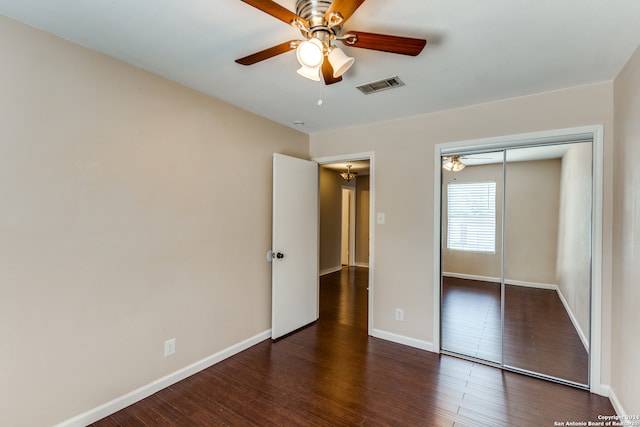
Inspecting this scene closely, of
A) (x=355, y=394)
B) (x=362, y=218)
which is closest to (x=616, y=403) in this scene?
(x=355, y=394)

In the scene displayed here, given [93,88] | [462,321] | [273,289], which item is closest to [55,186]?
[93,88]

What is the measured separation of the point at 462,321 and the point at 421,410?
1347 millimetres

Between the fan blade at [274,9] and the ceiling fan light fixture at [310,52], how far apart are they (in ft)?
0.37

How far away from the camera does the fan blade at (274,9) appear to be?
46.7 inches

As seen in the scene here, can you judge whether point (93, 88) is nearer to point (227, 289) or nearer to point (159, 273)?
point (159, 273)

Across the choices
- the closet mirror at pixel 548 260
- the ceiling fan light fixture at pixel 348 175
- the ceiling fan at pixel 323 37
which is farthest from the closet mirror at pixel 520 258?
the ceiling fan light fixture at pixel 348 175

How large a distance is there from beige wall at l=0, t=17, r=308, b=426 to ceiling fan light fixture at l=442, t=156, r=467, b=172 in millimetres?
2157

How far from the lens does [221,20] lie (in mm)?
1617

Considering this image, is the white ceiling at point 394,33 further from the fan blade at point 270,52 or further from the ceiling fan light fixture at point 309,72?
the ceiling fan light fixture at point 309,72

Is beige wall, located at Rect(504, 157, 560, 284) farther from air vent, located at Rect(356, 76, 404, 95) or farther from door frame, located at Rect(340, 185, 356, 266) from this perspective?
door frame, located at Rect(340, 185, 356, 266)

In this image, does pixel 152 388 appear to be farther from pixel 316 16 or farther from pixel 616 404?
pixel 616 404

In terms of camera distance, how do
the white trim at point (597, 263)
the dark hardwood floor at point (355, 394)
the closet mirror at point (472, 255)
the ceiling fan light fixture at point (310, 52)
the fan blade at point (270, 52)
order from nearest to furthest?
the ceiling fan light fixture at point (310, 52)
the fan blade at point (270, 52)
the dark hardwood floor at point (355, 394)
the white trim at point (597, 263)
the closet mirror at point (472, 255)

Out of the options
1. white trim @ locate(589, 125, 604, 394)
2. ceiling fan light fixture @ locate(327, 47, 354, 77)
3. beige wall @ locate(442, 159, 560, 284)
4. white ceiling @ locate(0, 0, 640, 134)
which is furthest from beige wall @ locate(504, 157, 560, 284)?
ceiling fan light fixture @ locate(327, 47, 354, 77)

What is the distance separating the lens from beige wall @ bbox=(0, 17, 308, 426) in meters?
1.65
